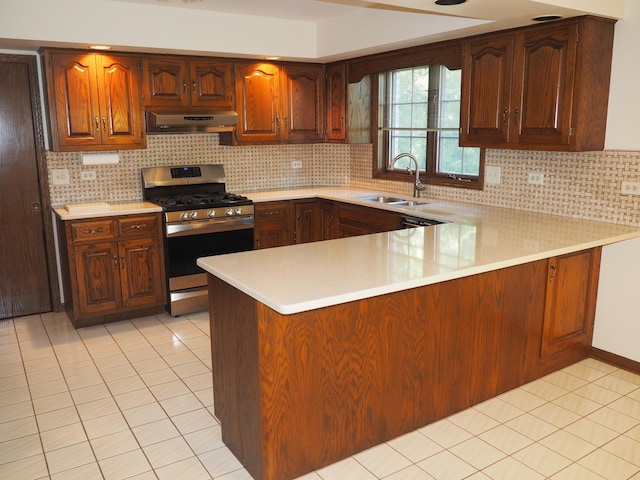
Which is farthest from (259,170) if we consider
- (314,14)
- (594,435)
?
(594,435)

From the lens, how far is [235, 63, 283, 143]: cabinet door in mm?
5082

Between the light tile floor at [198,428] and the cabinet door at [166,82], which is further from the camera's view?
the cabinet door at [166,82]

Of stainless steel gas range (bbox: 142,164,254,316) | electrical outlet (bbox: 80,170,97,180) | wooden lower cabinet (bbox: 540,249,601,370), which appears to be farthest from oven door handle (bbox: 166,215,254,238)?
wooden lower cabinet (bbox: 540,249,601,370)

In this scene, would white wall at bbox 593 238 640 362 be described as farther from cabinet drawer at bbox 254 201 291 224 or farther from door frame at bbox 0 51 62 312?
door frame at bbox 0 51 62 312

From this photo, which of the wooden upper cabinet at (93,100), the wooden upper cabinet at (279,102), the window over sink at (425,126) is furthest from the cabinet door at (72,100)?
the window over sink at (425,126)

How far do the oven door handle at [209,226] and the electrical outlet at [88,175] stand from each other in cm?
92

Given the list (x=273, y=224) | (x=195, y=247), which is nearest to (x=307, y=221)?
(x=273, y=224)

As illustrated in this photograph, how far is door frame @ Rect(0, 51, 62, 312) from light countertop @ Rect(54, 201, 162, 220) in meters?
0.21

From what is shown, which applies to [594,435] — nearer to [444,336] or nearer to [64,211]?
[444,336]

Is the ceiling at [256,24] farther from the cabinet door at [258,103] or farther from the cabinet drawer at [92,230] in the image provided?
the cabinet drawer at [92,230]

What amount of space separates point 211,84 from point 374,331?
3213mm

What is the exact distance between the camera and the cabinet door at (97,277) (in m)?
4.29

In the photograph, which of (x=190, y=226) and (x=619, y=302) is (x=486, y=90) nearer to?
(x=619, y=302)

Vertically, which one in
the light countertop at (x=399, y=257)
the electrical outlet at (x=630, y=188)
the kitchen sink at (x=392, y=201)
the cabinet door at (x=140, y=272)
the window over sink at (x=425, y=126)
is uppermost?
the window over sink at (x=425, y=126)
